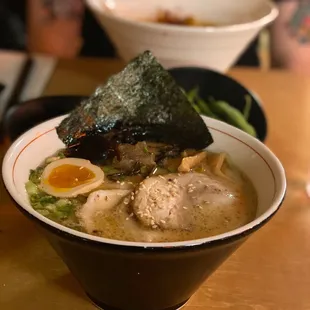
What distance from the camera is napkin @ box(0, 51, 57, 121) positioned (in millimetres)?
1565

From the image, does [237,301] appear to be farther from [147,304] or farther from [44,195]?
[44,195]

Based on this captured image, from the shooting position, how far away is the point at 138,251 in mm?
702

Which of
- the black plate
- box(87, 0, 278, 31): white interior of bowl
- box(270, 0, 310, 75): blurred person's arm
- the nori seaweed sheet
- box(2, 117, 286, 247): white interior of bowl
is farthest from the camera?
box(270, 0, 310, 75): blurred person's arm

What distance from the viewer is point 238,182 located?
3.23ft

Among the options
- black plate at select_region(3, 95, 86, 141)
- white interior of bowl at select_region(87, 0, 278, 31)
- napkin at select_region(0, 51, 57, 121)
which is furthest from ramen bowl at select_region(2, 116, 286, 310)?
white interior of bowl at select_region(87, 0, 278, 31)

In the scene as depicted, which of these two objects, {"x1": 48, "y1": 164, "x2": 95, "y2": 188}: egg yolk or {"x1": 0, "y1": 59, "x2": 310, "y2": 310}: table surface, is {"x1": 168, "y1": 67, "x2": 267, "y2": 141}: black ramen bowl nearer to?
{"x1": 0, "y1": 59, "x2": 310, "y2": 310}: table surface

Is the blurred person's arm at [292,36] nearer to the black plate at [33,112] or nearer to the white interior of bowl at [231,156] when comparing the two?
the black plate at [33,112]

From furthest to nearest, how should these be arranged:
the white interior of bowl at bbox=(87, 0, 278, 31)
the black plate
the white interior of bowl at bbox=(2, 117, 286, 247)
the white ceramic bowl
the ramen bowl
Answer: the white interior of bowl at bbox=(87, 0, 278, 31)
the white ceramic bowl
the black plate
the white interior of bowl at bbox=(2, 117, 286, 247)
the ramen bowl

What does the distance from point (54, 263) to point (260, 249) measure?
370 millimetres

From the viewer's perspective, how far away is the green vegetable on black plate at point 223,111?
4.36 ft

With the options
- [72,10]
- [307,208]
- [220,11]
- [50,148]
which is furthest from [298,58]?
[50,148]

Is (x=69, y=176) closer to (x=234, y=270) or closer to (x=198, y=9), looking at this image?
(x=234, y=270)

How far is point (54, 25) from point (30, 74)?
491 millimetres

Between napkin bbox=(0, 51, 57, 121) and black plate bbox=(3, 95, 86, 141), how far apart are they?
0.59 ft
